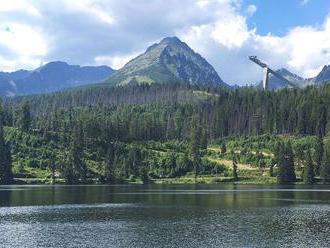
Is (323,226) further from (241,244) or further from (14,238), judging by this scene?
(14,238)

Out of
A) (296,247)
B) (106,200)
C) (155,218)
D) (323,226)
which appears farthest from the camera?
(106,200)

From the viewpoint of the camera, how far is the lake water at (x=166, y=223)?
81.1 meters

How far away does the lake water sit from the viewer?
81062 mm

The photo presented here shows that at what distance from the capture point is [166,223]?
10138cm

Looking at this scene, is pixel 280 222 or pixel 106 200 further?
pixel 106 200

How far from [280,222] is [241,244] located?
26.2 m

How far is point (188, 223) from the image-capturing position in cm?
10106

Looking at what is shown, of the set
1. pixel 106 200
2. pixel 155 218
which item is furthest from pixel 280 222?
pixel 106 200

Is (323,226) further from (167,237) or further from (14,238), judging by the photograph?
(14,238)

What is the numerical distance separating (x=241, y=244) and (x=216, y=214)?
3806 cm

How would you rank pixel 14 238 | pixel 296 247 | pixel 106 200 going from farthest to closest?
pixel 106 200 → pixel 14 238 → pixel 296 247

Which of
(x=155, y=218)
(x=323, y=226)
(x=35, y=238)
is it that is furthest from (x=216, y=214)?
(x=35, y=238)

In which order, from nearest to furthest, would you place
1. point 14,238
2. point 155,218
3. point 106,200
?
1. point 14,238
2. point 155,218
3. point 106,200

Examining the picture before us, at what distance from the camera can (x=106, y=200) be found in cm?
15550
